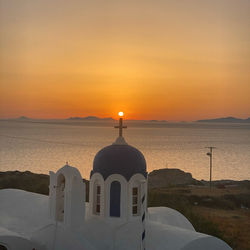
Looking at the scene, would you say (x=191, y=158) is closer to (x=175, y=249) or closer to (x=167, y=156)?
(x=167, y=156)

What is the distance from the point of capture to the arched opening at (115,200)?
15.4 metres

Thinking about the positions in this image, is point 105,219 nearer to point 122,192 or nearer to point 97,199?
point 97,199

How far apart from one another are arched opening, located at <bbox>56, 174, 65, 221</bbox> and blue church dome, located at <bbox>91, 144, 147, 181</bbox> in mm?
1329

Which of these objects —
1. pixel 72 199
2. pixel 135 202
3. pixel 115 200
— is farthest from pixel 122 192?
pixel 72 199

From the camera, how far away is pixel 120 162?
A: 1562cm

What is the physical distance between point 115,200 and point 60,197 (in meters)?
1.99

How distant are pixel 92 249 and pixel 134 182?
282 centimetres

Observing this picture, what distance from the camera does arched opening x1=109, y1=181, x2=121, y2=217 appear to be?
15.4 metres

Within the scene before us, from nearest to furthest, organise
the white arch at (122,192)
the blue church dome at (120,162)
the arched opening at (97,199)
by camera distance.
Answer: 1. the white arch at (122,192)
2. the blue church dome at (120,162)
3. the arched opening at (97,199)

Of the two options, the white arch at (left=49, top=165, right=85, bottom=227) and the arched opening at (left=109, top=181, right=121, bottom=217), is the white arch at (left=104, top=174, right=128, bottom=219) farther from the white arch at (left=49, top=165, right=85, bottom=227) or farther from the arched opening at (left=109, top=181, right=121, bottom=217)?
the white arch at (left=49, top=165, right=85, bottom=227)

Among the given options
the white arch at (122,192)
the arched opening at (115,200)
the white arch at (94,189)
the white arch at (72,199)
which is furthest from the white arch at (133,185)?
the white arch at (72,199)

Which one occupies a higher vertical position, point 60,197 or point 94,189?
point 94,189

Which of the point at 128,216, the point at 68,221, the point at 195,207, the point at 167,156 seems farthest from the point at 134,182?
the point at 167,156

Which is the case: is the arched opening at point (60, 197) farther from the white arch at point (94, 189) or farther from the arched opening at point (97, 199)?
the arched opening at point (97, 199)
